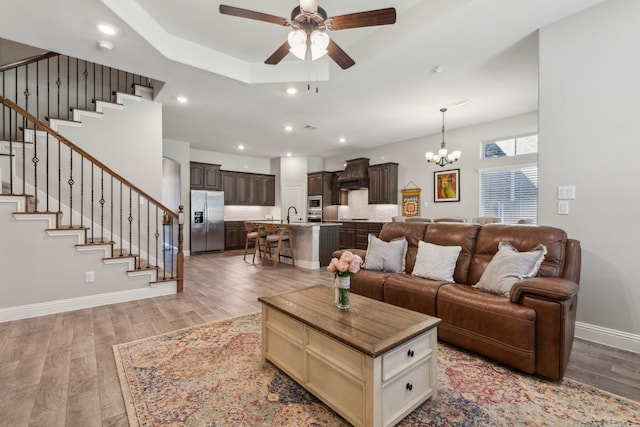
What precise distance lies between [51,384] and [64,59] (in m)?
5.18

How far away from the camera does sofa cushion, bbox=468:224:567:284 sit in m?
2.42

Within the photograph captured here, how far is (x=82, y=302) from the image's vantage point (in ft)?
11.4

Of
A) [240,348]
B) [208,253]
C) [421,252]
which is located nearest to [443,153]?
[421,252]

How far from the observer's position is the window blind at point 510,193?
217 inches

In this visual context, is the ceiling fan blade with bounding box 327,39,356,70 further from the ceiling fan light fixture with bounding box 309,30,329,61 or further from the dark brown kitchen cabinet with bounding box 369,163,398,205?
the dark brown kitchen cabinet with bounding box 369,163,398,205

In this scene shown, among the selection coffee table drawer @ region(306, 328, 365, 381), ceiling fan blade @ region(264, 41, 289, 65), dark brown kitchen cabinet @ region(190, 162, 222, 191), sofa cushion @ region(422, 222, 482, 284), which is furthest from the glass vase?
dark brown kitchen cabinet @ region(190, 162, 222, 191)

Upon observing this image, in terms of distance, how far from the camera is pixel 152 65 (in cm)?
357

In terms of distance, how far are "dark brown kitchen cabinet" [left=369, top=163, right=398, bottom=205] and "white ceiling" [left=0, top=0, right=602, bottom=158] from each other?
1877 millimetres

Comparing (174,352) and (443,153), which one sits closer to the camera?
(174,352)

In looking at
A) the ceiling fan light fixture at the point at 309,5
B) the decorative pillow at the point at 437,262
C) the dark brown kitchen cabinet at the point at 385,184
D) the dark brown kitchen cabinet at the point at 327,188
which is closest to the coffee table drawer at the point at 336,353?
the decorative pillow at the point at 437,262

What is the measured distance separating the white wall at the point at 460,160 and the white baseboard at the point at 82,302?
18.7 feet

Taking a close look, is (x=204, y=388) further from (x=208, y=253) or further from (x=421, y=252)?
(x=208, y=253)

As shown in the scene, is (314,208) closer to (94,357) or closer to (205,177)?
(205,177)

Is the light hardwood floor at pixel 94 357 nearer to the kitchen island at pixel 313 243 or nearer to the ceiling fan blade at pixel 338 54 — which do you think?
the kitchen island at pixel 313 243
